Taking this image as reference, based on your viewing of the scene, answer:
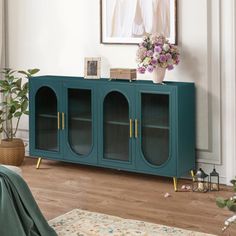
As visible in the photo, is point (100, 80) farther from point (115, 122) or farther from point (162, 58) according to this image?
point (162, 58)

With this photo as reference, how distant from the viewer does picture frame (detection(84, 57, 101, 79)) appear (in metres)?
4.37

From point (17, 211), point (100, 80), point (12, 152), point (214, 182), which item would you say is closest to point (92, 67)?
point (100, 80)

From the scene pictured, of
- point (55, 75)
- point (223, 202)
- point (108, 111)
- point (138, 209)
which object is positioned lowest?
point (138, 209)

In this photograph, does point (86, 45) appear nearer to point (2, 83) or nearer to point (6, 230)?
point (2, 83)

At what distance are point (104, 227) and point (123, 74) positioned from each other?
1.37m

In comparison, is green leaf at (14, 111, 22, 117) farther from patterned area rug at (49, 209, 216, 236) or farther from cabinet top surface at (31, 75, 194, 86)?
patterned area rug at (49, 209, 216, 236)

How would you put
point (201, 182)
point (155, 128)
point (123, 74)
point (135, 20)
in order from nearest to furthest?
1. point (201, 182)
2. point (155, 128)
3. point (123, 74)
4. point (135, 20)

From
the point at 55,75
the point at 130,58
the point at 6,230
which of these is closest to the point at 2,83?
the point at 55,75

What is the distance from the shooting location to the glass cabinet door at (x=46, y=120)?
451 cm

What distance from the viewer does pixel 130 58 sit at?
14.3 ft

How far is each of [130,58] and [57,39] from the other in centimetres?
70

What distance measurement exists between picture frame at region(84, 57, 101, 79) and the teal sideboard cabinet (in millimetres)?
107

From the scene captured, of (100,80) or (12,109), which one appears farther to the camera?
(12,109)

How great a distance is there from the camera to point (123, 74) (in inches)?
164
